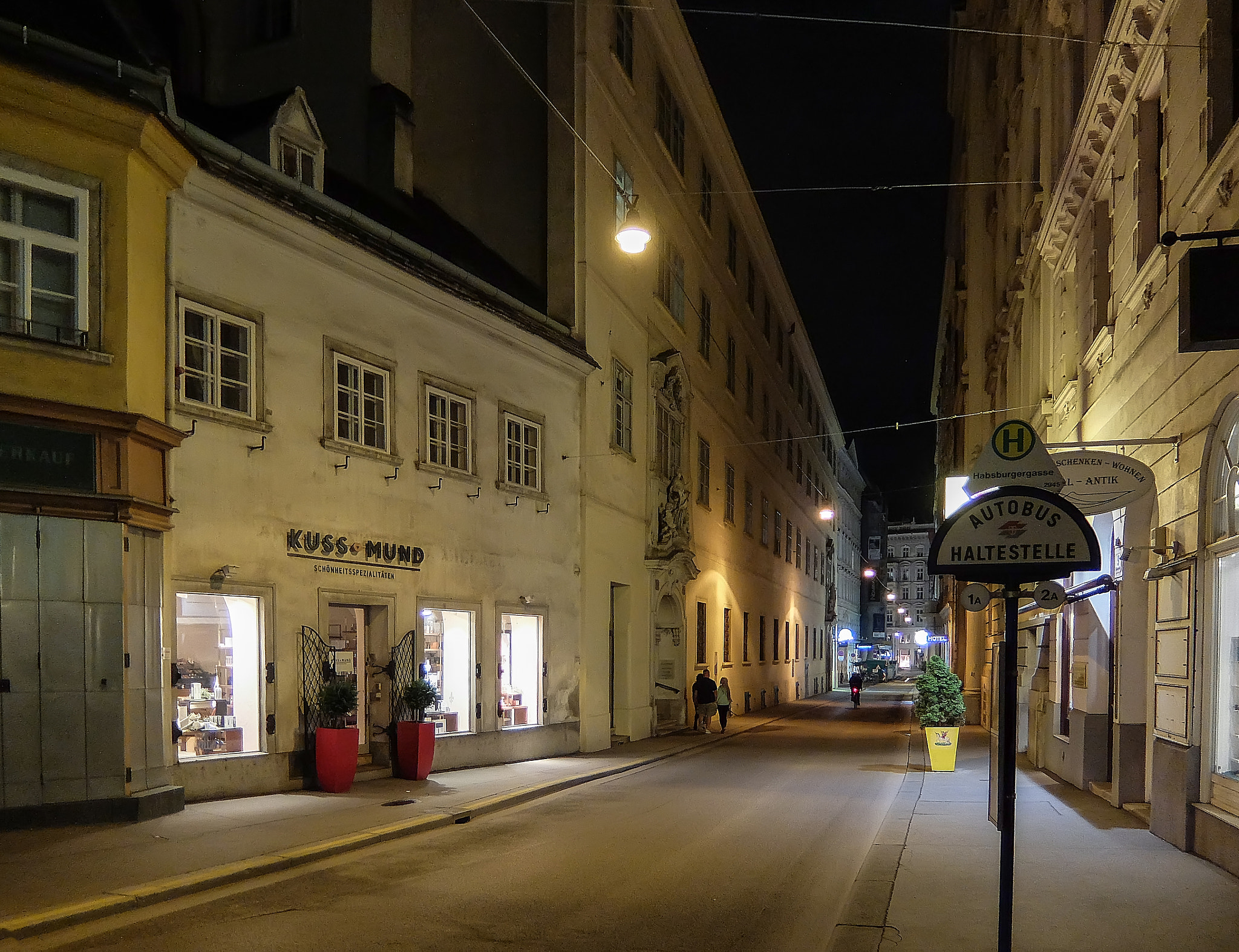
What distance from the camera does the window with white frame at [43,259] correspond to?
11.8m

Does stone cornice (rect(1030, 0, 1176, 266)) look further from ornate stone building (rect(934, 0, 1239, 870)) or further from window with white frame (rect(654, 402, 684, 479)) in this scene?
window with white frame (rect(654, 402, 684, 479))

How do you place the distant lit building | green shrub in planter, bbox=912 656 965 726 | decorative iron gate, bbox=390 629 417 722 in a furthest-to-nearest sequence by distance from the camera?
the distant lit building
green shrub in planter, bbox=912 656 965 726
decorative iron gate, bbox=390 629 417 722

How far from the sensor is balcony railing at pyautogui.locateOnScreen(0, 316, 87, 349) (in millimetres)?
11703

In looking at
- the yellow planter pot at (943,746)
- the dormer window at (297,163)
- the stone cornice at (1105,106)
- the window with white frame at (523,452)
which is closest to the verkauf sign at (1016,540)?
the stone cornice at (1105,106)

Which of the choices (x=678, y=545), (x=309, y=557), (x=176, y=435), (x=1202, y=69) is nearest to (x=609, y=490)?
(x=678, y=545)

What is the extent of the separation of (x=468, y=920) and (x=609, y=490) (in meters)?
→ 16.2

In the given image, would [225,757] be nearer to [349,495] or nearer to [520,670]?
[349,495]

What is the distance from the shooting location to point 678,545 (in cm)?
2744

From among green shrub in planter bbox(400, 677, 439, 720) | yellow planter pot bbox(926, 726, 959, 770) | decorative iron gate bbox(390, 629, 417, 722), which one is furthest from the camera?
yellow planter pot bbox(926, 726, 959, 770)

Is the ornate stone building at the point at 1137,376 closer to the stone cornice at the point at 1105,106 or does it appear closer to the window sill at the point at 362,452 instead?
the stone cornice at the point at 1105,106

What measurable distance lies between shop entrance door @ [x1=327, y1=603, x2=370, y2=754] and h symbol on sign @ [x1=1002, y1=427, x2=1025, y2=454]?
1126 centimetres

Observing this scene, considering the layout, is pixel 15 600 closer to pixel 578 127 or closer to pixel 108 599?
pixel 108 599

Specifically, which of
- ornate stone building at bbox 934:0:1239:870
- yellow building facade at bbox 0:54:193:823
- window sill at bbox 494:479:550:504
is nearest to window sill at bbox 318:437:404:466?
window sill at bbox 494:479:550:504

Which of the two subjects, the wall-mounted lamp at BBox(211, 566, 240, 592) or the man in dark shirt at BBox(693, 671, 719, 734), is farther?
the man in dark shirt at BBox(693, 671, 719, 734)
